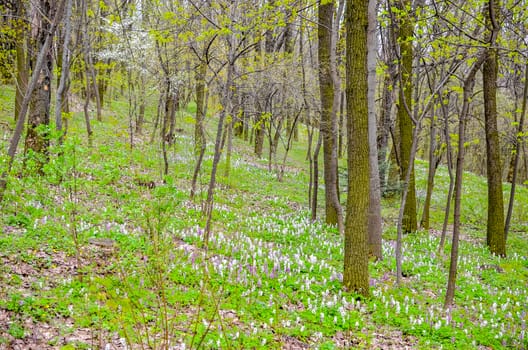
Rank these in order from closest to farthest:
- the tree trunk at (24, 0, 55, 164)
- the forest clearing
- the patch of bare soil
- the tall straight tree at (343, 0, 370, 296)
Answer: the patch of bare soil → the forest clearing → the tall straight tree at (343, 0, 370, 296) → the tree trunk at (24, 0, 55, 164)

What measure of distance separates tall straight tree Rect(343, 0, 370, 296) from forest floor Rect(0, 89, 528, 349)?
18.5 inches

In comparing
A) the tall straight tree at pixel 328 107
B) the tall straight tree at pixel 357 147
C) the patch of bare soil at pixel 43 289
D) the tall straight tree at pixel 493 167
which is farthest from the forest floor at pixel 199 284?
the tall straight tree at pixel 328 107

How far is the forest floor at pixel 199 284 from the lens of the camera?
16.1 feet

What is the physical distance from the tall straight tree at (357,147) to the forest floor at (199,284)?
470mm

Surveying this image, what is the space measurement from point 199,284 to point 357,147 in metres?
3.47

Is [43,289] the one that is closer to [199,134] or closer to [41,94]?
[41,94]

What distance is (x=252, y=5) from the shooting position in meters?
9.96

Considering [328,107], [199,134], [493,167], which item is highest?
[328,107]

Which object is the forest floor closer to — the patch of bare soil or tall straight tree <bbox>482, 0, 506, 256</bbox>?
the patch of bare soil

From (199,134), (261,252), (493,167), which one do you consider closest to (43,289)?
(261,252)

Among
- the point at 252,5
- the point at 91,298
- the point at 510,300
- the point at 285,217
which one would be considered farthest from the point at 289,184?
the point at 91,298

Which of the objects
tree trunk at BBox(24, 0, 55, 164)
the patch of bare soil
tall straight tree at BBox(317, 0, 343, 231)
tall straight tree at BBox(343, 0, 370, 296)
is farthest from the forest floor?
tree trunk at BBox(24, 0, 55, 164)

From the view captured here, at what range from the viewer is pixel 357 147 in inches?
282

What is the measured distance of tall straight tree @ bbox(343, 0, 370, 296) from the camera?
23.0ft
